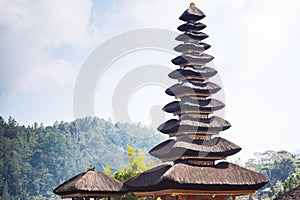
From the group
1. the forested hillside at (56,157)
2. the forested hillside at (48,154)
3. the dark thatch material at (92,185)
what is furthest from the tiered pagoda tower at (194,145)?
the forested hillside at (48,154)

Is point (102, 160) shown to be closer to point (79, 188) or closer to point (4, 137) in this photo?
point (4, 137)

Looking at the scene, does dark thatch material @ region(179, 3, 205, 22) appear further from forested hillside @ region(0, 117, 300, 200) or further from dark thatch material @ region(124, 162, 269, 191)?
forested hillside @ region(0, 117, 300, 200)

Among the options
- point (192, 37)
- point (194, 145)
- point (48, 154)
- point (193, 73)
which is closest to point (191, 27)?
point (192, 37)

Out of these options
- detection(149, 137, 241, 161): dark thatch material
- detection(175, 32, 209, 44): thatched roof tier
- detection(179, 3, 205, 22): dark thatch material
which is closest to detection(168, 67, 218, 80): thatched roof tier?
detection(175, 32, 209, 44): thatched roof tier

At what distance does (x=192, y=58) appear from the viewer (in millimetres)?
20641

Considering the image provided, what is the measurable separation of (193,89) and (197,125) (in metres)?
1.74

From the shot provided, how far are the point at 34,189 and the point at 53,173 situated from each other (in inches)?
447

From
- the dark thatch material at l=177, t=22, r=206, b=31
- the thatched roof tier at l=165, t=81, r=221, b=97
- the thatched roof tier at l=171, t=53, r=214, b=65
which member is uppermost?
the dark thatch material at l=177, t=22, r=206, b=31

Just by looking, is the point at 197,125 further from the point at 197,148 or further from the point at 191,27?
the point at 191,27

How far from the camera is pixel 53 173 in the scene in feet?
337

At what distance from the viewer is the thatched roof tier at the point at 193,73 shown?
806 inches

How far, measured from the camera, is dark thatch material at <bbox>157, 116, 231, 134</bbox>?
19.2 meters

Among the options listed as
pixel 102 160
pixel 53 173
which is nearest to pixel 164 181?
pixel 53 173

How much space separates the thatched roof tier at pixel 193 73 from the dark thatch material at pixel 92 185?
541cm
